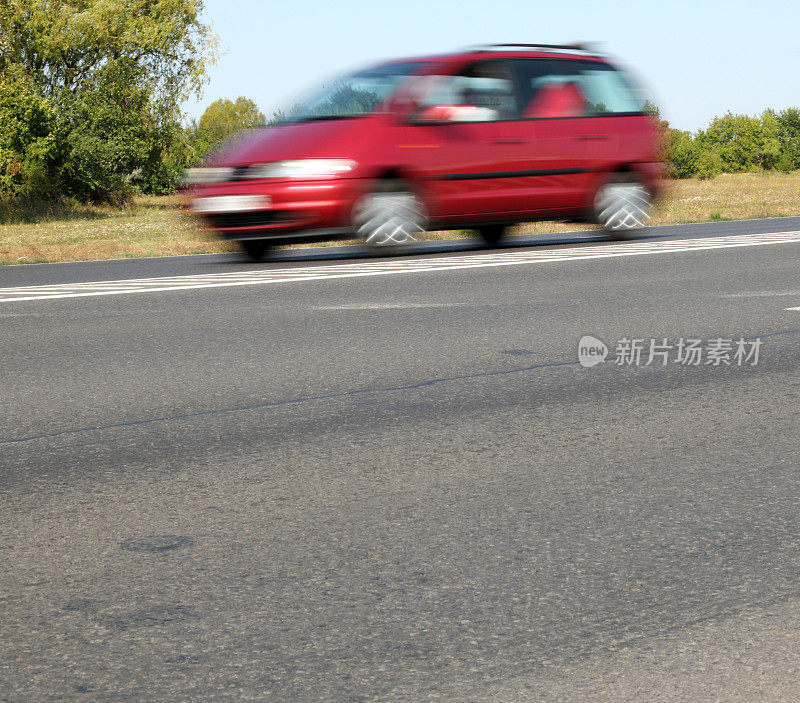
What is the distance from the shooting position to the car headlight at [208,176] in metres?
11.6

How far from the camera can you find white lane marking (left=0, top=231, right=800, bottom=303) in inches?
401

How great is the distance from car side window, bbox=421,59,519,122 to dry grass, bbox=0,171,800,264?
2772mm

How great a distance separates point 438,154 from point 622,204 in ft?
8.81

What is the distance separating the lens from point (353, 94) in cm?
1196

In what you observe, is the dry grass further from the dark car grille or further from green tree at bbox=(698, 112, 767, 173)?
green tree at bbox=(698, 112, 767, 173)

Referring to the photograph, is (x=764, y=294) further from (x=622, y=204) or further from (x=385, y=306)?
(x=622, y=204)

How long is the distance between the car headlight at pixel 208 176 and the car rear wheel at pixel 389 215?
1.30 m

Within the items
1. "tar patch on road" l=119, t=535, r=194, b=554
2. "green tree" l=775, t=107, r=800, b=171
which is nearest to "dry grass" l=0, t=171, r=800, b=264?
"tar patch on road" l=119, t=535, r=194, b=554

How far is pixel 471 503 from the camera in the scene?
3844 mm

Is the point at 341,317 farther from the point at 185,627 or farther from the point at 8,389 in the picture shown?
the point at 185,627

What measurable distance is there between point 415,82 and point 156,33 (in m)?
32.6

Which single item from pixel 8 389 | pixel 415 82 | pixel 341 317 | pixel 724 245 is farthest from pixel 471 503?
pixel 724 245

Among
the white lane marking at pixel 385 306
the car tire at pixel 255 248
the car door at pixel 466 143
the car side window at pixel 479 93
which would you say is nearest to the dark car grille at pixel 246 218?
the car tire at pixel 255 248

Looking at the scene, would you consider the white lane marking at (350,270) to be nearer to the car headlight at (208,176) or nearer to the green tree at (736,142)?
the car headlight at (208,176)
